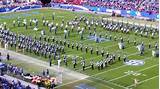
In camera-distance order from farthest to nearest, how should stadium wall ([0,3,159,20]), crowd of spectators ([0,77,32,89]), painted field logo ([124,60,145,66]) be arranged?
stadium wall ([0,3,159,20]) < painted field logo ([124,60,145,66]) < crowd of spectators ([0,77,32,89])

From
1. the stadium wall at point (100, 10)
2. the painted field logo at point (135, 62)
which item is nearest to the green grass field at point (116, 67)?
the painted field logo at point (135, 62)

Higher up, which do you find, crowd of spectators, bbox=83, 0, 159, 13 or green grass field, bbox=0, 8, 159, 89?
crowd of spectators, bbox=83, 0, 159, 13

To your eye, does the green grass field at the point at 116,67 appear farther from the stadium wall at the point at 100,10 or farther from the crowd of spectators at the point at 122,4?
the crowd of spectators at the point at 122,4

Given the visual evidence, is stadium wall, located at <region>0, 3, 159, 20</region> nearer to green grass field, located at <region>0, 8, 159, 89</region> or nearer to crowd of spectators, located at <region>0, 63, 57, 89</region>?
green grass field, located at <region>0, 8, 159, 89</region>

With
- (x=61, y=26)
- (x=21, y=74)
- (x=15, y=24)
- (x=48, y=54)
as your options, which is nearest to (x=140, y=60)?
(x=48, y=54)

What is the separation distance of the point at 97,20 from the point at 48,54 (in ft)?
60.8

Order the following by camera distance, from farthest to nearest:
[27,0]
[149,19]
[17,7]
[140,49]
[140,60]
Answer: [27,0], [17,7], [149,19], [140,49], [140,60]

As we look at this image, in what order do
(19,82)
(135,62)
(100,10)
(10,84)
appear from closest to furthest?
(10,84) → (19,82) → (135,62) → (100,10)

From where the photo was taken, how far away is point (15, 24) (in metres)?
54.0

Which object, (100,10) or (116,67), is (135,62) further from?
(100,10)

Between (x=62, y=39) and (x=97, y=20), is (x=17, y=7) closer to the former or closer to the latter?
(x=97, y=20)

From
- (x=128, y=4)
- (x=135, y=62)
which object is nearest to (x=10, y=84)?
(x=135, y=62)

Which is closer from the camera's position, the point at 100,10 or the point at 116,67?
the point at 116,67

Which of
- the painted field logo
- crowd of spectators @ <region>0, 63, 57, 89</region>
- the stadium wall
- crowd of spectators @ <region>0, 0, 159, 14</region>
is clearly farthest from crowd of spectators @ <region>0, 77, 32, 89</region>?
crowd of spectators @ <region>0, 0, 159, 14</region>
